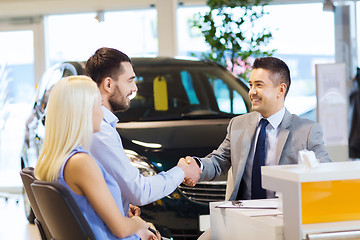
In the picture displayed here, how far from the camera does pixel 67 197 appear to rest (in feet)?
5.67

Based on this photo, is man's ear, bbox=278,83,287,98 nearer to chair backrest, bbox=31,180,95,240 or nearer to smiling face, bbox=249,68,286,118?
smiling face, bbox=249,68,286,118

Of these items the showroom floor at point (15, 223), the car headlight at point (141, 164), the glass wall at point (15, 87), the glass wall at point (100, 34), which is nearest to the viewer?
the car headlight at point (141, 164)

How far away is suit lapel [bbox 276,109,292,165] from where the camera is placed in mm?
2646

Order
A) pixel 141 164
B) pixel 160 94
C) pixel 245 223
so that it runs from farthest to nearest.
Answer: pixel 160 94
pixel 141 164
pixel 245 223

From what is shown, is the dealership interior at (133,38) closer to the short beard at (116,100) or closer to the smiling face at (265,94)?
the smiling face at (265,94)

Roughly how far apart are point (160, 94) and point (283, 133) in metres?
2.01

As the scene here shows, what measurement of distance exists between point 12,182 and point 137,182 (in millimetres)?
6546

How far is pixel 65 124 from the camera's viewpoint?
Answer: 1.84 meters

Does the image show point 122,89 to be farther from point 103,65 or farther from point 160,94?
point 160,94

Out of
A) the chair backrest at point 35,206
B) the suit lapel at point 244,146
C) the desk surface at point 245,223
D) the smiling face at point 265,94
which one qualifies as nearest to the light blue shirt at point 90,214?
the chair backrest at point 35,206

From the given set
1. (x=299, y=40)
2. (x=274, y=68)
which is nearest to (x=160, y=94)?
(x=274, y=68)

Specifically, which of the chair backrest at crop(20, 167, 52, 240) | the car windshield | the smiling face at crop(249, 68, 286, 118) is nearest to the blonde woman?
the chair backrest at crop(20, 167, 52, 240)

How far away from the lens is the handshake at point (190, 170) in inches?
107

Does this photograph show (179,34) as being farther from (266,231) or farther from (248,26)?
(266,231)
